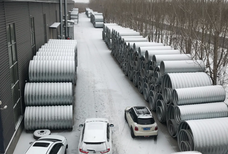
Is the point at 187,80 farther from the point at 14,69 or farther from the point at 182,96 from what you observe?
the point at 14,69

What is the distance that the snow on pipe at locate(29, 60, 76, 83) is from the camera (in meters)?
15.7

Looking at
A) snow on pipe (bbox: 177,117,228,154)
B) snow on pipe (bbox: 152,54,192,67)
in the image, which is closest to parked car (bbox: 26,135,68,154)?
snow on pipe (bbox: 177,117,228,154)

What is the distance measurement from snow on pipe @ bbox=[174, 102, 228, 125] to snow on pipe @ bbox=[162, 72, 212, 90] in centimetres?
162

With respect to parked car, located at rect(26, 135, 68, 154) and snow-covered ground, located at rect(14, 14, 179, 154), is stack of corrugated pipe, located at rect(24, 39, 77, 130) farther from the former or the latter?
parked car, located at rect(26, 135, 68, 154)

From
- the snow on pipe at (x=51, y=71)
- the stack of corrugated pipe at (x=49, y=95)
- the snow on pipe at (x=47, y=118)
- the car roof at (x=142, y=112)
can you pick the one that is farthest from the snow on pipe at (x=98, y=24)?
the snow on pipe at (x=47, y=118)

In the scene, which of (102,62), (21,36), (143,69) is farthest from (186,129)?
(102,62)

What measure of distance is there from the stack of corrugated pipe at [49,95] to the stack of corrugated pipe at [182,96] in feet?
18.8

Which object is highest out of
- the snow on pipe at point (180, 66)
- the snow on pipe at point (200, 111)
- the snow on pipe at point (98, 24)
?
the snow on pipe at point (98, 24)

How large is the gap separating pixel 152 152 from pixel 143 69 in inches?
341

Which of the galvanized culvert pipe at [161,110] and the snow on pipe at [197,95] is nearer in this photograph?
the snow on pipe at [197,95]

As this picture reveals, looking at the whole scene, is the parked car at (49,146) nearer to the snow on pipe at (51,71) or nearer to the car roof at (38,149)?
the car roof at (38,149)

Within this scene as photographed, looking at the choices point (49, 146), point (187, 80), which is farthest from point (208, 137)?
point (49, 146)

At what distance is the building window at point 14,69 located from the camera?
44.5ft

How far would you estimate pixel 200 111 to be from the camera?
1298 centimetres
